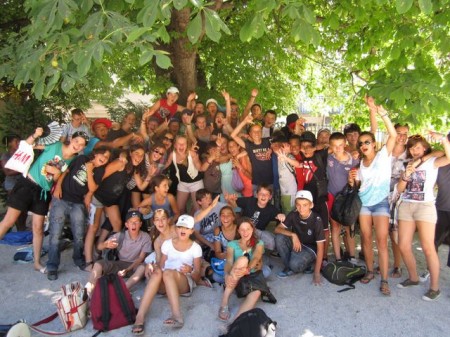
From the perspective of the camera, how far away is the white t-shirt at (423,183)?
495cm

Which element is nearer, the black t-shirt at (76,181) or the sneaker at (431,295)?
the sneaker at (431,295)

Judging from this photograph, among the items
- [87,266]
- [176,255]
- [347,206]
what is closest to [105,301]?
[176,255]

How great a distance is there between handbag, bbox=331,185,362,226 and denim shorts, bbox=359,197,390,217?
0.26 ft

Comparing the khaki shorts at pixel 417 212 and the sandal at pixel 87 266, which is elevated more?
the khaki shorts at pixel 417 212

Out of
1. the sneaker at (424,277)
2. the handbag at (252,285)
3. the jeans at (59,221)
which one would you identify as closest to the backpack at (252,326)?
the handbag at (252,285)

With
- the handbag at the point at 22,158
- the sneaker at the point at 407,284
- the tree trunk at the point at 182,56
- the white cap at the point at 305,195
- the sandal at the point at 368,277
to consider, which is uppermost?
the tree trunk at the point at 182,56

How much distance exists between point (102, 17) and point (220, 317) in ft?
11.0

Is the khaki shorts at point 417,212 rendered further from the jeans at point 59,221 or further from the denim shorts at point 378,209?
the jeans at point 59,221

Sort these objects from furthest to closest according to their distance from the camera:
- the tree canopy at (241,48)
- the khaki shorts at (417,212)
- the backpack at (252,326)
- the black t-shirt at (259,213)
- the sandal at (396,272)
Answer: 1. the black t-shirt at (259,213)
2. the sandal at (396,272)
3. the khaki shorts at (417,212)
4. the backpack at (252,326)
5. the tree canopy at (241,48)

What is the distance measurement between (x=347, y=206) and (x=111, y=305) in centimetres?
314

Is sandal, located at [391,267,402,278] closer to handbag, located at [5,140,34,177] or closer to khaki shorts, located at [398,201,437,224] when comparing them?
khaki shorts, located at [398,201,437,224]

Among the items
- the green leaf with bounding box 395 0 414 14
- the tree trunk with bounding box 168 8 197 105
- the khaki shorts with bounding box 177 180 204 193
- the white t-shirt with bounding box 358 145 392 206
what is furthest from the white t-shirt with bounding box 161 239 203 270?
the tree trunk with bounding box 168 8 197 105

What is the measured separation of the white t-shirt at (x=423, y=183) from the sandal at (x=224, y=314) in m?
2.58

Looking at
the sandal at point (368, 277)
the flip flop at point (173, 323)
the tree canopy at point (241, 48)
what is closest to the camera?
the tree canopy at point (241, 48)
